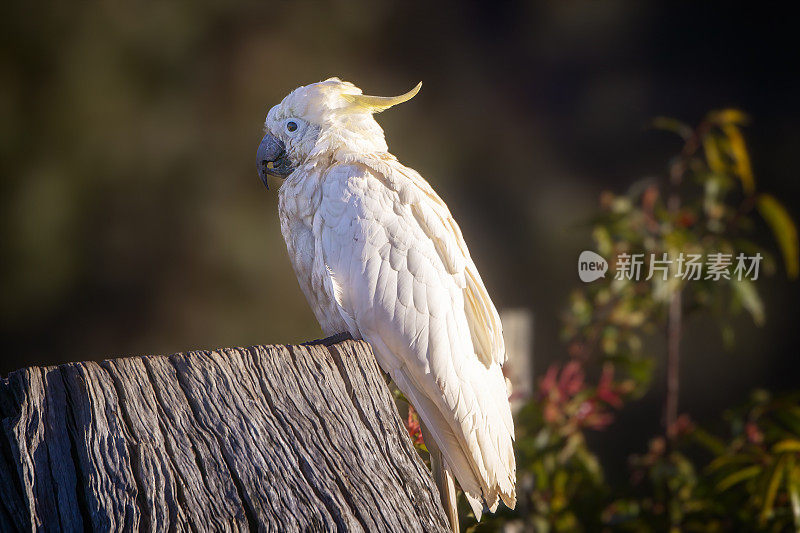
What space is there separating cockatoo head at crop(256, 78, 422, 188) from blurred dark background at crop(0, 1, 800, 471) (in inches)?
52.5

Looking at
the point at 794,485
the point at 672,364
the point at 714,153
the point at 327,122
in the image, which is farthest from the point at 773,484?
the point at 327,122

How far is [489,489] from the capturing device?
5.39 feet

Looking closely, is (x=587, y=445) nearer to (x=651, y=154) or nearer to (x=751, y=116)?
(x=651, y=154)

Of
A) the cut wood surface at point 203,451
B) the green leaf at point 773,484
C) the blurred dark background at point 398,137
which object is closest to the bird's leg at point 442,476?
the cut wood surface at point 203,451

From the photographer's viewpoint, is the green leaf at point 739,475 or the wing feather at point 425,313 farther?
the green leaf at point 739,475

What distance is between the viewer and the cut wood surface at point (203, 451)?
3.16 feet

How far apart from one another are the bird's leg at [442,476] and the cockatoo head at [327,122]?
30.2 inches

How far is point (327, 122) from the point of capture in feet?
6.42

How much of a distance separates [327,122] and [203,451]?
1.15 m

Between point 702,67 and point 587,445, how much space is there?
185 cm

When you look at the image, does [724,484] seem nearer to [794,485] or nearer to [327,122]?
[794,485]

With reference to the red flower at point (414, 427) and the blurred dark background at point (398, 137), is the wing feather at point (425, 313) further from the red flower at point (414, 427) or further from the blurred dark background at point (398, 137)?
the blurred dark background at point (398, 137)

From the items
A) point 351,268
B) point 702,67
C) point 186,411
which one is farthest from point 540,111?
point 186,411

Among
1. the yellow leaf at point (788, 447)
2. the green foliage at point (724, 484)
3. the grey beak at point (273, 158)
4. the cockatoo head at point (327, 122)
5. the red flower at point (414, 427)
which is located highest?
the cockatoo head at point (327, 122)
